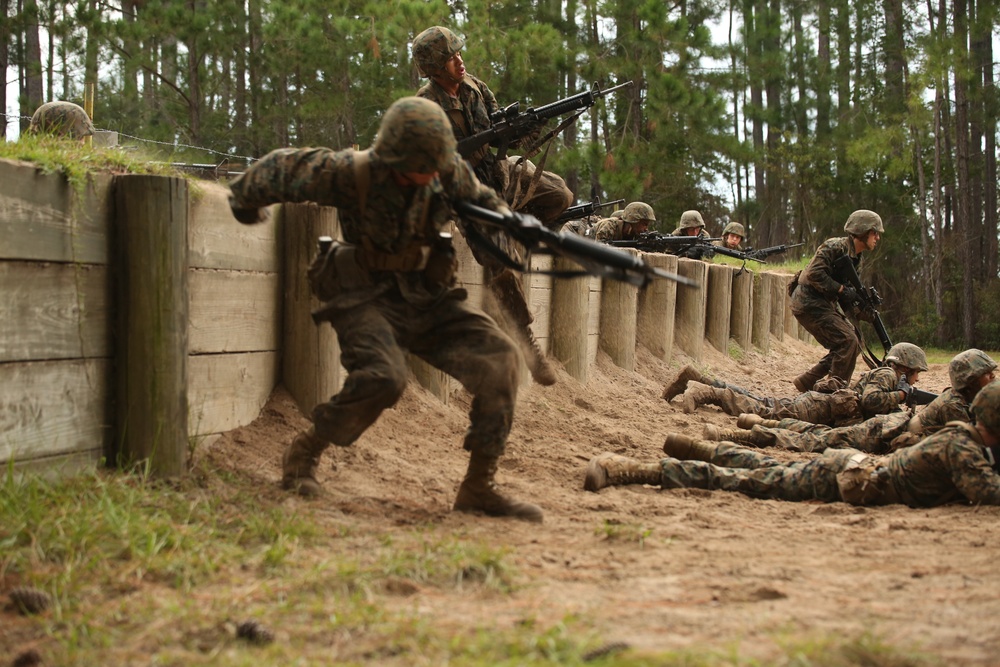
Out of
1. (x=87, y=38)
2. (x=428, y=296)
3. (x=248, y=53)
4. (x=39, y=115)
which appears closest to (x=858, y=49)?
(x=248, y=53)

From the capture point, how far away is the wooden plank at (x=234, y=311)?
5.00 meters

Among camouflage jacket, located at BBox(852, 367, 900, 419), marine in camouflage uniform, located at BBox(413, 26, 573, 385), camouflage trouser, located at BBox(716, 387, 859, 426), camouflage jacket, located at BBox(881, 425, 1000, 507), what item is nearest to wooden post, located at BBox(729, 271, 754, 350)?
camouflage trouser, located at BBox(716, 387, 859, 426)

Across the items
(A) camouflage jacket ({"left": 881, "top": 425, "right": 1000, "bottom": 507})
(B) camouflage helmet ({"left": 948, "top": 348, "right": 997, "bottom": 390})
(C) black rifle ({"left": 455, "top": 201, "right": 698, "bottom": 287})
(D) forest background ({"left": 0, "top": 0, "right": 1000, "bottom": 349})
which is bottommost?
(A) camouflage jacket ({"left": 881, "top": 425, "right": 1000, "bottom": 507})

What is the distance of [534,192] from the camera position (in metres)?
7.00

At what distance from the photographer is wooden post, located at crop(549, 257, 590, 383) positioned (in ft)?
27.9

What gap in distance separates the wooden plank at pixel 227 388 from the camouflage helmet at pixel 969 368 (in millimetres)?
3789

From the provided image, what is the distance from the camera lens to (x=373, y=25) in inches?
630

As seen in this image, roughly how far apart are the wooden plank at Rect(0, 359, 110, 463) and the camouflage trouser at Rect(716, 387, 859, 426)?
5933 millimetres

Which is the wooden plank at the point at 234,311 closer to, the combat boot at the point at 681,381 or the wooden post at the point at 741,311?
the combat boot at the point at 681,381

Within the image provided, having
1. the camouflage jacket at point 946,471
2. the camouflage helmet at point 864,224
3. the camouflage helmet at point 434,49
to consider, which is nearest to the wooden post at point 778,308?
the camouflage helmet at point 864,224

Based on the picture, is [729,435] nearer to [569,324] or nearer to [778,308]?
[569,324]

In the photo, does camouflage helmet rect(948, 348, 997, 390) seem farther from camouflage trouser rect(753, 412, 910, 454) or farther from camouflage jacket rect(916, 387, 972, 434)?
camouflage trouser rect(753, 412, 910, 454)

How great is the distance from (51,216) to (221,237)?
0.99 m

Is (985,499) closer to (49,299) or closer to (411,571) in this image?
(411,571)
